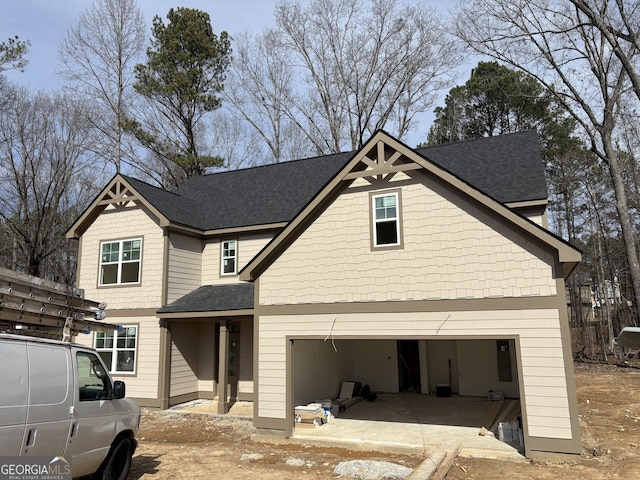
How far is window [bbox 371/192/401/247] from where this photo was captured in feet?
36.4

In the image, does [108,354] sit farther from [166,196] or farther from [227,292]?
[166,196]

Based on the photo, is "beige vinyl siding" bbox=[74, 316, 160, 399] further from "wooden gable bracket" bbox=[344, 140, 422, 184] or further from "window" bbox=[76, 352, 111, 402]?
"wooden gable bracket" bbox=[344, 140, 422, 184]

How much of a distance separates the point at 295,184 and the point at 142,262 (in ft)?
22.2

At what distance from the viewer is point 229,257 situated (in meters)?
17.1

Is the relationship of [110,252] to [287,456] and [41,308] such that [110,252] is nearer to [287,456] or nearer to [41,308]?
[41,308]

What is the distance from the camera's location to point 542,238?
9.27 metres

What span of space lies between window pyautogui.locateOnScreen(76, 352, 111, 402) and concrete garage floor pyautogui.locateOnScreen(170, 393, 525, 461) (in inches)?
210

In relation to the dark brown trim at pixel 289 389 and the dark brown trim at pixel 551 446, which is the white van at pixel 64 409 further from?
the dark brown trim at pixel 551 446

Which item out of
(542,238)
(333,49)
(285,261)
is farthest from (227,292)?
(333,49)

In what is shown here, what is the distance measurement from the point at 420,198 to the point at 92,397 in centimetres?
800

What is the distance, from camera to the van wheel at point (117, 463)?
664cm

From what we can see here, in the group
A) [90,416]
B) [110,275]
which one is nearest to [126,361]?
[110,275]

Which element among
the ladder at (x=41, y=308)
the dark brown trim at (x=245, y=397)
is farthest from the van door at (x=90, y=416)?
the dark brown trim at (x=245, y=397)

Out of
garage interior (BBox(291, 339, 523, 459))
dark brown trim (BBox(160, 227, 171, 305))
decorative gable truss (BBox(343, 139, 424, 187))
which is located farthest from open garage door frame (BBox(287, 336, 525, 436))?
dark brown trim (BBox(160, 227, 171, 305))
